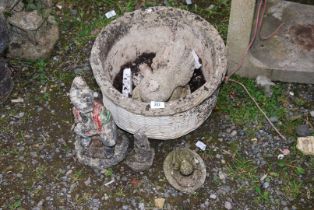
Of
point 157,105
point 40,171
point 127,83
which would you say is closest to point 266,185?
point 157,105

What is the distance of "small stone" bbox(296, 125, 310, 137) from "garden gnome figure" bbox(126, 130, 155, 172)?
1.33 m

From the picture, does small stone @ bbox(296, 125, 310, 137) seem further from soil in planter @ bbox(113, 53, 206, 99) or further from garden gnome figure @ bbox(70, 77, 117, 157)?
garden gnome figure @ bbox(70, 77, 117, 157)

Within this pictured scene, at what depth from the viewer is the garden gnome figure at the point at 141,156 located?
12.1 ft

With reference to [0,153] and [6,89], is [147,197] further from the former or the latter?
[6,89]

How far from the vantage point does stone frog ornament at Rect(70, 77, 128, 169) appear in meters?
3.15

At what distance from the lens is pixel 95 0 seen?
5066mm

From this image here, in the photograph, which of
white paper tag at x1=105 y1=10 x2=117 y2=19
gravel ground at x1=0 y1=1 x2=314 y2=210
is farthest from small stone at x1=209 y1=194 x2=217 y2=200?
white paper tag at x1=105 y1=10 x2=117 y2=19

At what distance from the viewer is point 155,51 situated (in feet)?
14.0

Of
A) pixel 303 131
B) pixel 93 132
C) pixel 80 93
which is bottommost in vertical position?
pixel 303 131

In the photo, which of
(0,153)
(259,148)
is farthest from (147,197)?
(0,153)

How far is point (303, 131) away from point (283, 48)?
878mm

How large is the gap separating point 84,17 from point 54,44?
474 mm

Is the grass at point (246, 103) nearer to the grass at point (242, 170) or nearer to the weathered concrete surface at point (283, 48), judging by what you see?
the weathered concrete surface at point (283, 48)

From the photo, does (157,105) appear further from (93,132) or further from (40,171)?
(40,171)
